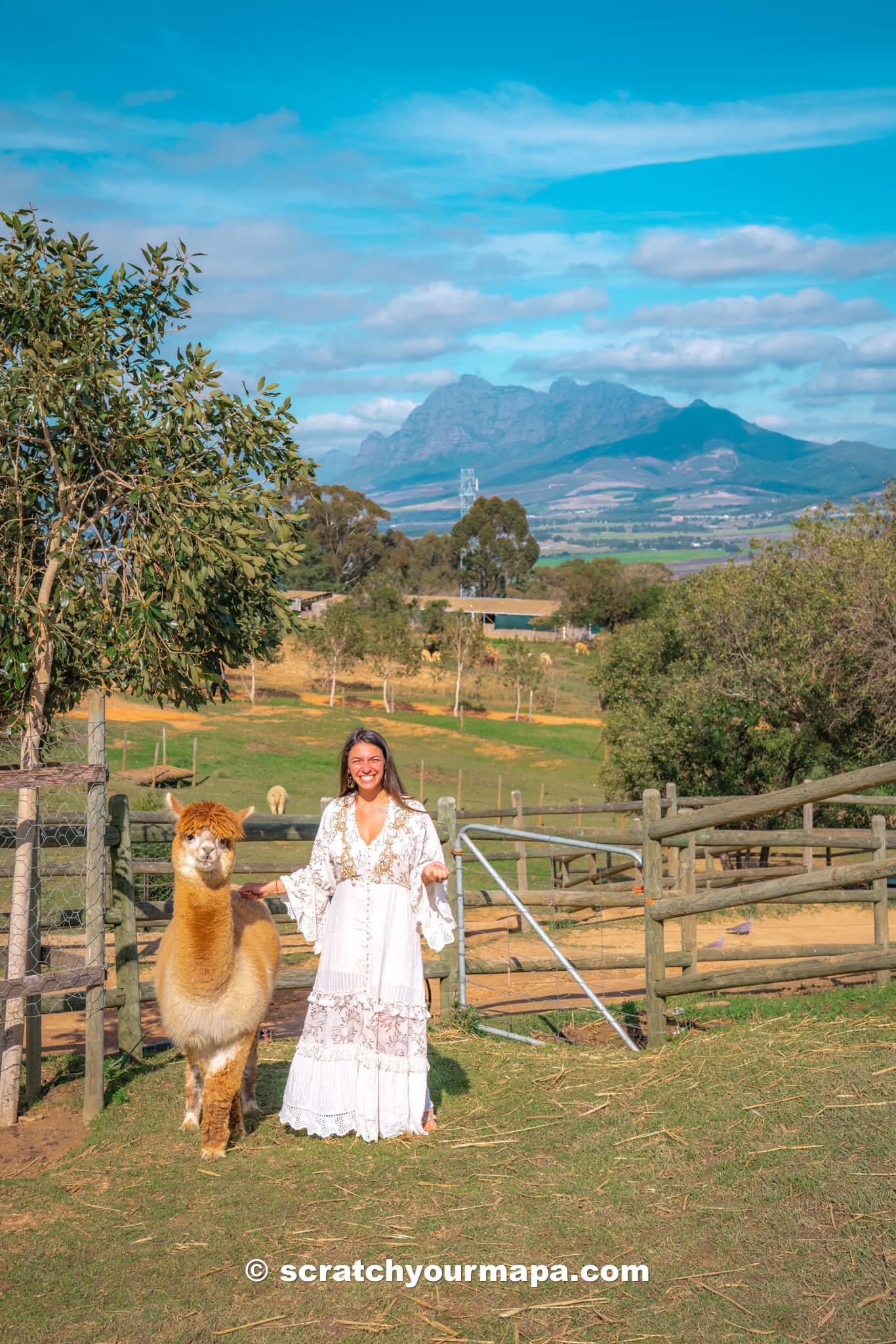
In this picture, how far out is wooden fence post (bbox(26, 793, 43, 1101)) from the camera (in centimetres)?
573

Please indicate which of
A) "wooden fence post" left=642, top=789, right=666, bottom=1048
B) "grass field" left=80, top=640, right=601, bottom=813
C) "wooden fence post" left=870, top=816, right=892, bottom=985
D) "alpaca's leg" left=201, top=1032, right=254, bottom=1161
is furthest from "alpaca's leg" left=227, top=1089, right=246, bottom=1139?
"grass field" left=80, top=640, right=601, bottom=813

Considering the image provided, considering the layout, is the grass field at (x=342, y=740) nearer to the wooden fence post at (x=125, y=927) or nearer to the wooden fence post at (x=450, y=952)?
the wooden fence post at (x=450, y=952)

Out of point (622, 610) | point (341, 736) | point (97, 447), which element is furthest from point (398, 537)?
point (97, 447)

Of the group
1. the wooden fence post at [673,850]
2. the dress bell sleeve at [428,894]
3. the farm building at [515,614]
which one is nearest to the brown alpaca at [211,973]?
the dress bell sleeve at [428,894]

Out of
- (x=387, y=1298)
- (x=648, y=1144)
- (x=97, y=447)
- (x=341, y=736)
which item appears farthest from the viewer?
(x=341, y=736)

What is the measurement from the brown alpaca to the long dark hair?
0.50 meters

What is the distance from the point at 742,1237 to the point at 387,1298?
1.27 m

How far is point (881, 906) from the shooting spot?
31.2 ft

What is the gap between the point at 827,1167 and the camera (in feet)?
14.1

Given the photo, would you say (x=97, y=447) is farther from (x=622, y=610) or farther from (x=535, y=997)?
(x=622, y=610)

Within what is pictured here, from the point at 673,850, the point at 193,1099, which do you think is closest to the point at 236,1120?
the point at 193,1099

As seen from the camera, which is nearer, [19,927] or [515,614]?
[19,927]

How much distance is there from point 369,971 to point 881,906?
5.99 meters

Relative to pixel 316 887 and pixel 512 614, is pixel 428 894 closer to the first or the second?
pixel 316 887
